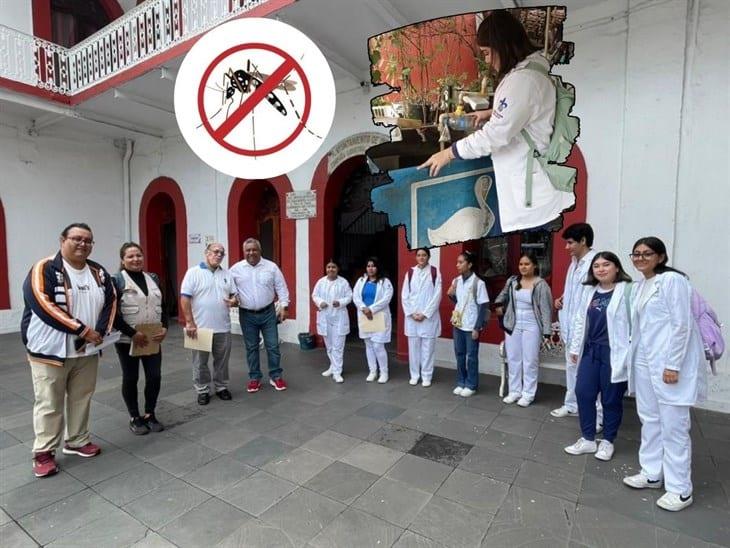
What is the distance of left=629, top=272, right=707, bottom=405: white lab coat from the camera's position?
2.65 meters

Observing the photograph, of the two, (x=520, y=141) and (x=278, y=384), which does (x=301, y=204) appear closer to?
(x=278, y=384)

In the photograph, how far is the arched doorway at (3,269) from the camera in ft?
28.1

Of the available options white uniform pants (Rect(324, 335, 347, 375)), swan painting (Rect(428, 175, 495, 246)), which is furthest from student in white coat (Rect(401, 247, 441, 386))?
swan painting (Rect(428, 175, 495, 246))

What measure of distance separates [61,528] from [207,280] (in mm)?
2499

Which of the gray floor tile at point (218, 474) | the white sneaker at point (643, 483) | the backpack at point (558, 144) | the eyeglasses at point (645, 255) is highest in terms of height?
the backpack at point (558, 144)

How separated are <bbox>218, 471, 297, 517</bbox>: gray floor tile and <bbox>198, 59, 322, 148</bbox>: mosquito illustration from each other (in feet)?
7.80

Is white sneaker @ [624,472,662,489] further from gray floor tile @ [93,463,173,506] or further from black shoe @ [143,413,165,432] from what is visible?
black shoe @ [143,413,165,432]

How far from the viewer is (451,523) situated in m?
2.55

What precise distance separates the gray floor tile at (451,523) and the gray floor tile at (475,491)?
0.07 m

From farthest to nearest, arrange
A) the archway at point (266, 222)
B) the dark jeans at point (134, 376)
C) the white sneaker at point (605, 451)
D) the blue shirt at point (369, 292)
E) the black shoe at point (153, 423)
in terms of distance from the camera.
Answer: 1. the archway at point (266, 222)
2. the blue shirt at point (369, 292)
3. the black shoe at point (153, 423)
4. the dark jeans at point (134, 376)
5. the white sneaker at point (605, 451)

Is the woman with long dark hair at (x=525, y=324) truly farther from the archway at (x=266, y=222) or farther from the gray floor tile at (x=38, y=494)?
the archway at (x=266, y=222)

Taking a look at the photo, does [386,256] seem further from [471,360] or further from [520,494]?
[520,494]

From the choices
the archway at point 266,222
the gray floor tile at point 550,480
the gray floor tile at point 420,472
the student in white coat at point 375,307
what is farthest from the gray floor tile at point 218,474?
the archway at point 266,222

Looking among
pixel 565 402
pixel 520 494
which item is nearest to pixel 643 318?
pixel 520 494
